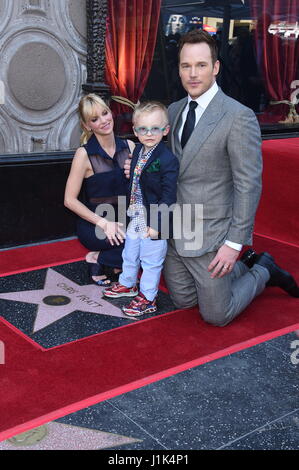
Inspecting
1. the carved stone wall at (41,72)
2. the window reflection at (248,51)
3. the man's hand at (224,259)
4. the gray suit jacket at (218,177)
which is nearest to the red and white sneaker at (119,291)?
the gray suit jacket at (218,177)

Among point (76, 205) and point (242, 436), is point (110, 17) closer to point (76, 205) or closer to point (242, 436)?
point (76, 205)

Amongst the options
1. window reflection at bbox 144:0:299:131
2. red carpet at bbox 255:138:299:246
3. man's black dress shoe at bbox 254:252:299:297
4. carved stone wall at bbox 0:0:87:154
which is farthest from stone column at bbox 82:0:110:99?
man's black dress shoe at bbox 254:252:299:297

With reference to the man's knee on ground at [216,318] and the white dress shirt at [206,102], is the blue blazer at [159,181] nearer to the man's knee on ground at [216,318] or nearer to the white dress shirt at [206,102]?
the white dress shirt at [206,102]

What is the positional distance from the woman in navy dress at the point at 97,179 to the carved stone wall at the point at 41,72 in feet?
3.56

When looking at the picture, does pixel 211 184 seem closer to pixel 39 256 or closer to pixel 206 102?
pixel 206 102

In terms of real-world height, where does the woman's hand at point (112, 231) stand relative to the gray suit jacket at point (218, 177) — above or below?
below

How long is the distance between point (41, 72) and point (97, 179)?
57.8 inches

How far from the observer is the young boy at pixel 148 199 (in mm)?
2844

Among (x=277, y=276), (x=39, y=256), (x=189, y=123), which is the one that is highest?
(x=189, y=123)

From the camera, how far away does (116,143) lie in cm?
352

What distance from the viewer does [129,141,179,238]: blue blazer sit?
2.84 meters

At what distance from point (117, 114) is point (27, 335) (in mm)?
2633

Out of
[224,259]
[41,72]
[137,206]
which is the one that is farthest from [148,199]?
[41,72]

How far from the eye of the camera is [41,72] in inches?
173
